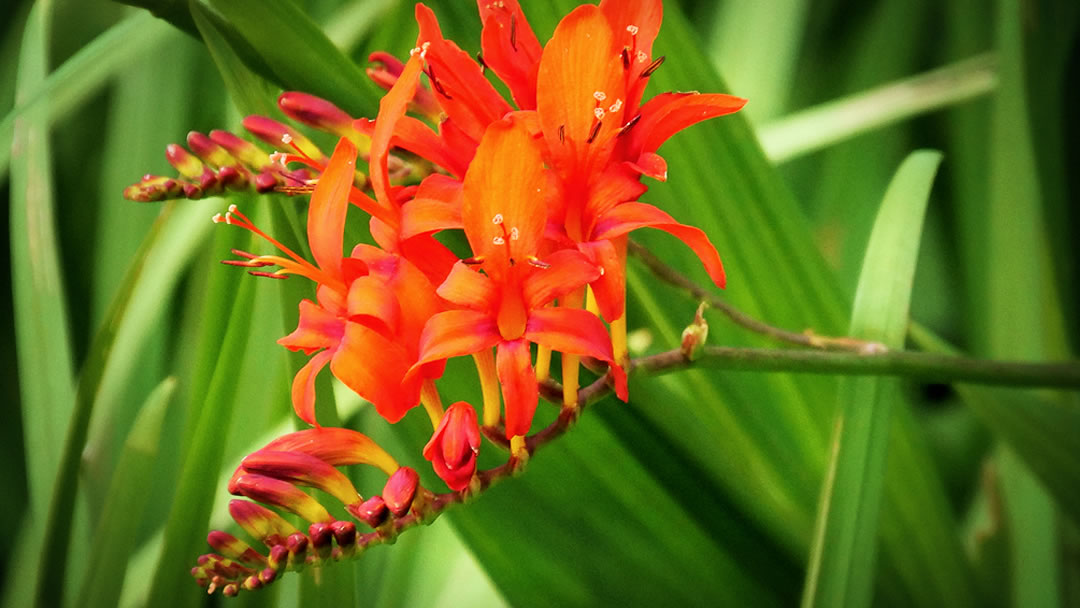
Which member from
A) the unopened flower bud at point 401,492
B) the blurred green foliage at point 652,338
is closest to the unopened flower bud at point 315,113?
the blurred green foliage at point 652,338

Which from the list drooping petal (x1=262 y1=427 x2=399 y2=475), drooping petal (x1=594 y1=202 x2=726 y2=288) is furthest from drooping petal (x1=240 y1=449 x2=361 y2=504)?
drooping petal (x1=594 y1=202 x2=726 y2=288)

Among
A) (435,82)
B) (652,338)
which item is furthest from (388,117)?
(652,338)

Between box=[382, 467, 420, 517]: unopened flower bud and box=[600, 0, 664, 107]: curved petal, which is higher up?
box=[600, 0, 664, 107]: curved petal

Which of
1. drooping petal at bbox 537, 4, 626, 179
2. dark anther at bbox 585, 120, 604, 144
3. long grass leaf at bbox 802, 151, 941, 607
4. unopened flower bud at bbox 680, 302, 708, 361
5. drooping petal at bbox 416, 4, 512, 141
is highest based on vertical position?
drooping petal at bbox 416, 4, 512, 141

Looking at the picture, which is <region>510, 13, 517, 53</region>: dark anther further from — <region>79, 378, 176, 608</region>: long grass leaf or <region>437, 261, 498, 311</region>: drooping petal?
<region>79, 378, 176, 608</region>: long grass leaf

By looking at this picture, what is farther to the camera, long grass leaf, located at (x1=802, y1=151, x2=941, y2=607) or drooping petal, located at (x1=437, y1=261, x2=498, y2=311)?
long grass leaf, located at (x1=802, y1=151, x2=941, y2=607)

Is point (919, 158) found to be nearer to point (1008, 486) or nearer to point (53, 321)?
point (1008, 486)
